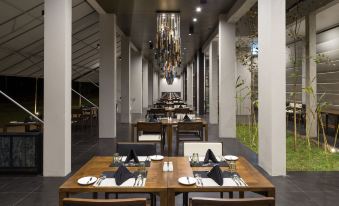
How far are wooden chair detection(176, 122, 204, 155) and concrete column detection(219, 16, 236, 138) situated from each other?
105 inches

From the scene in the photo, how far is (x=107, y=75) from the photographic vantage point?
9.37 meters

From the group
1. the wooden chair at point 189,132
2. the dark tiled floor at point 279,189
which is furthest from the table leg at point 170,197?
the wooden chair at point 189,132

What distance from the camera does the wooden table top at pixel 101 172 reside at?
218 centimetres

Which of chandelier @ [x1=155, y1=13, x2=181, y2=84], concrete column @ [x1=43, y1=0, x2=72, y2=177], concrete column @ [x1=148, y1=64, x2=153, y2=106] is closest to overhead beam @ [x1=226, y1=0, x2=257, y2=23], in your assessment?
chandelier @ [x1=155, y1=13, x2=181, y2=84]

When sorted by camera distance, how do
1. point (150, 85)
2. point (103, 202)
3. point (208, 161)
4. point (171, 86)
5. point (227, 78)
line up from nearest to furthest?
1. point (103, 202)
2. point (208, 161)
3. point (227, 78)
4. point (150, 85)
5. point (171, 86)

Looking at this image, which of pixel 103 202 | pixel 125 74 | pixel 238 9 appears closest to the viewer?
pixel 103 202

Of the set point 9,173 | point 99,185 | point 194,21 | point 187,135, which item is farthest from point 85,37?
point 99,185

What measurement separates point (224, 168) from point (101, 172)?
103 centimetres

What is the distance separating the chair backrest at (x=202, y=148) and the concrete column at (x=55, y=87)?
2.47 m

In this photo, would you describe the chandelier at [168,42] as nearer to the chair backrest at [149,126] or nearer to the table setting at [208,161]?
the chair backrest at [149,126]

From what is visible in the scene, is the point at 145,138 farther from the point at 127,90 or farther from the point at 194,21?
the point at 127,90

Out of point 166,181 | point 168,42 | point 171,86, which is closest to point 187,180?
point 166,181

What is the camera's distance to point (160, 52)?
8.10 metres

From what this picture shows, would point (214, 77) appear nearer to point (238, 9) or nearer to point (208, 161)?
point (238, 9)
